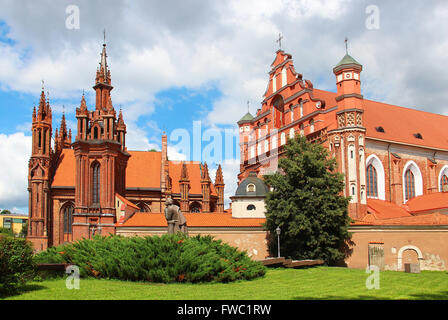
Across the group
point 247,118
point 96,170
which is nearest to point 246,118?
point 247,118

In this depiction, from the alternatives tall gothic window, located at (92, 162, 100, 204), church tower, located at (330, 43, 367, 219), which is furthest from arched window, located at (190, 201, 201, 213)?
church tower, located at (330, 43, 367, 219)

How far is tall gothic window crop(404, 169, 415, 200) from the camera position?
39.6 metres

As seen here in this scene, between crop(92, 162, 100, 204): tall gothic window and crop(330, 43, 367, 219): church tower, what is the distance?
811 inches

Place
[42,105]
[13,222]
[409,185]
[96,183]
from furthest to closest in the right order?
[13,222] → [42,105] → [409,185] → [96,183]

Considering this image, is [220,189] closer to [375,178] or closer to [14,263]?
[375,178]

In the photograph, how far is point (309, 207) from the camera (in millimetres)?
29766

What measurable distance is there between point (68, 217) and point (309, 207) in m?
27.5

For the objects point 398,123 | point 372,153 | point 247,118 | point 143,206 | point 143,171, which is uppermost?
point 247,118

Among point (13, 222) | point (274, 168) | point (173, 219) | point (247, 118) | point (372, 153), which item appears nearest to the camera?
point (173, 219)

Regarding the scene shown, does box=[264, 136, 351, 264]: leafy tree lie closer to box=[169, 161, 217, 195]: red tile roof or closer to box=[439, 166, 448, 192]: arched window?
box=[439, 166, 448, 192]: arched window
